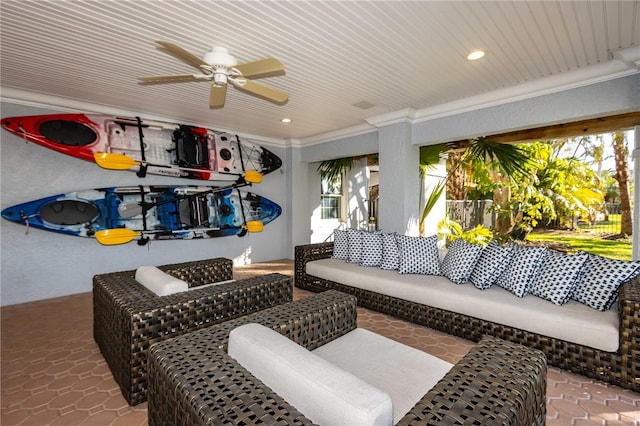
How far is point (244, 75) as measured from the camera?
2498 mm

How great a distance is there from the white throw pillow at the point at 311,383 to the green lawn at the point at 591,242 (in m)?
7.69

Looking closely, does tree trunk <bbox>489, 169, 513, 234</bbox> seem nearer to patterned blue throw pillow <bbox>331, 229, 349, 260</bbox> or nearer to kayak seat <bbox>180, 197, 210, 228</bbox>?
patterned blue throw pillow <bbox>331, 229, 349, 260</bbox>

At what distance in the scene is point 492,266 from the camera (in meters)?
2.70

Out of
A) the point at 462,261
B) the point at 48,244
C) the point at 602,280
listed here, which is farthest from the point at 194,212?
the point at 602,280

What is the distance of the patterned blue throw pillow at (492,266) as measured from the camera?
2.69m

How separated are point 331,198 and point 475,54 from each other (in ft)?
16.4

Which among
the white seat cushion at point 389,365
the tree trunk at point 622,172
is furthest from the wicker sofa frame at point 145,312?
the tree trunk at point 622,172

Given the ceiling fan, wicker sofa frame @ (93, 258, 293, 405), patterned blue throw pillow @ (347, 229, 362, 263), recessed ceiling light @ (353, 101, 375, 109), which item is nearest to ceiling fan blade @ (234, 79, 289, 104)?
the ceiling fan

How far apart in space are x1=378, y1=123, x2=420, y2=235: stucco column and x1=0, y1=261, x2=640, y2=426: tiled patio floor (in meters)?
1.71

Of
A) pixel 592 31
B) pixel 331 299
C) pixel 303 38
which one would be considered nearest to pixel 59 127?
pixel 303 38

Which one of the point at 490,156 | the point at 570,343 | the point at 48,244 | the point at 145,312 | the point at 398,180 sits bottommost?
the point at 570,343

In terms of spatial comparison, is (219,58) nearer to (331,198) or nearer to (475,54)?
(475,54)

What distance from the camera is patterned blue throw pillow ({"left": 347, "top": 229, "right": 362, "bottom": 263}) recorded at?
379 centimetres

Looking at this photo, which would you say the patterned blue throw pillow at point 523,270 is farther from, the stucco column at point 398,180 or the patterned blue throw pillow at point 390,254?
the stucco column at point 398,180
